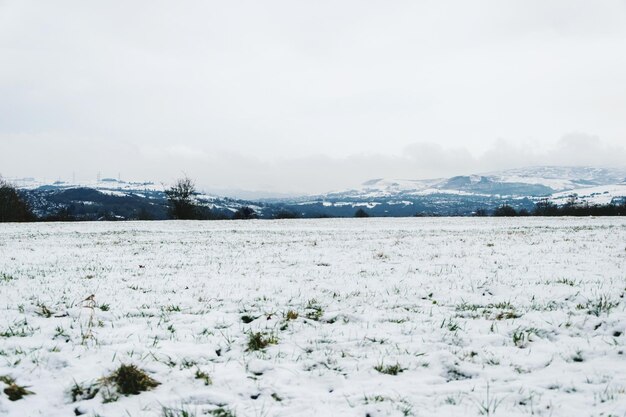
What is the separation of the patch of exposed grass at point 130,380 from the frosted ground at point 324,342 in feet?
0.26

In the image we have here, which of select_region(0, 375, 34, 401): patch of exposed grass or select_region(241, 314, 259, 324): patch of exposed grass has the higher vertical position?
select_region(0, 375, 34, 401): patch of exposed grass

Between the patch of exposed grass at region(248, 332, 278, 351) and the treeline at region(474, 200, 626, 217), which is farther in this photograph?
the treeline at region(474, 200, 626, 217)

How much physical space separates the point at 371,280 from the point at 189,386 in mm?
6277

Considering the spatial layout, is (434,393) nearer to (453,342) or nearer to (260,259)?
(453,342)

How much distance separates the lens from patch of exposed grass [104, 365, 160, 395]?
13.1 ft

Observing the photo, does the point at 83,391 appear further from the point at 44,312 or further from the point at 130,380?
the point at 44,312

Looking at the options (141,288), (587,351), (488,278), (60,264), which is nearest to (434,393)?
(587,351)

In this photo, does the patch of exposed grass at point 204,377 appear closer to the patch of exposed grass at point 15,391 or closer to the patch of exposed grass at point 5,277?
the patch of exposed grass at point 15,391

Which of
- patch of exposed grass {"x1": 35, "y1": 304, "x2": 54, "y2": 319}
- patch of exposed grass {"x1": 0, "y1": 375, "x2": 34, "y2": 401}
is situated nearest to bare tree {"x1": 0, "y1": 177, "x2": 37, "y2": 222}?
patch of exposed grass {"x1": 35, "y1": 304, "x2": 54, "y2": 319}

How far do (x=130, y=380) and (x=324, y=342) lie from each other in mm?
2577

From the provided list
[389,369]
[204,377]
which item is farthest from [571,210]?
[204,377]

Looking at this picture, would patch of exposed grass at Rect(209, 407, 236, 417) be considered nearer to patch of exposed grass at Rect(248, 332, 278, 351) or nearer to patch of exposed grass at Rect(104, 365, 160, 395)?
patch of exposed grass at Rect(104, 365, 160, 395)

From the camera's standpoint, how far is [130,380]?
4074 millimetres

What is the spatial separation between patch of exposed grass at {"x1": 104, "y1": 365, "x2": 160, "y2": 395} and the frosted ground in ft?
0.26
